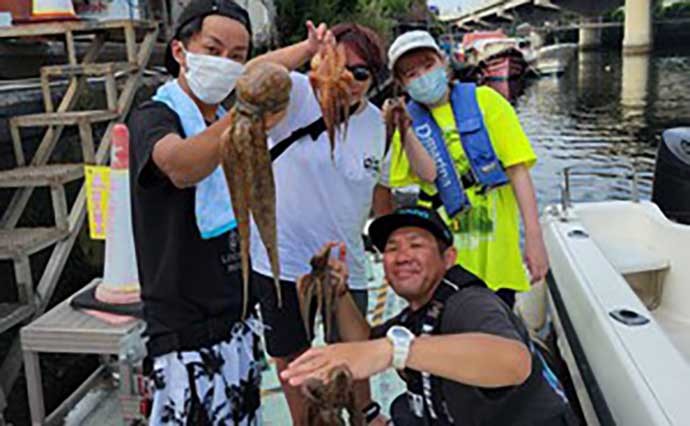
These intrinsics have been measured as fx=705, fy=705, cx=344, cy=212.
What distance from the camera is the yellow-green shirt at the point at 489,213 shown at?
3389 millimetres

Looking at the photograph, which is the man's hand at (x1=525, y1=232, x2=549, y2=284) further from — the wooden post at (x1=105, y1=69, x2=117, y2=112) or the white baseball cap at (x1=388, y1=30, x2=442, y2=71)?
the wooden post at (x1=105, y1=69, x2=117, y2=112)

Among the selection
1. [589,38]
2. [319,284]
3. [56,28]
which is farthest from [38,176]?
[589,38]

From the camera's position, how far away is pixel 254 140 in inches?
64.0

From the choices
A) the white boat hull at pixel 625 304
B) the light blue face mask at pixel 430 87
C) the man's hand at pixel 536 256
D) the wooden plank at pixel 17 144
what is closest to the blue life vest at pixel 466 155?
the light blue face mask at pixel 430 87

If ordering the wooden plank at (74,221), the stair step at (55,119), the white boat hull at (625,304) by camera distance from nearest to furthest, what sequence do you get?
the white boat hull at (625,304), the wooden plank at (74,221), the stair step at (55,119)

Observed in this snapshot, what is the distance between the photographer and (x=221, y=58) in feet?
7.06

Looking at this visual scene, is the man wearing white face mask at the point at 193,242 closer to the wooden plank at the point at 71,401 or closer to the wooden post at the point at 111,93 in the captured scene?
the wooden plank at the point at 71,401

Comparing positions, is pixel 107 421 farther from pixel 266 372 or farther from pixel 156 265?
pixel 156 265

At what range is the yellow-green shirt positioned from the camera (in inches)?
133

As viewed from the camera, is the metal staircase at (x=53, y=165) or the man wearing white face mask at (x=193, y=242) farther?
the metal staircase at (x=53, y=165)

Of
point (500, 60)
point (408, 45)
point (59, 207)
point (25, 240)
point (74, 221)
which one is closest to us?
point (408, 45)

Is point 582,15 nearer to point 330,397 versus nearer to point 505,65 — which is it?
point 505,65

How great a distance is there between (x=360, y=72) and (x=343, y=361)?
1.28 metres

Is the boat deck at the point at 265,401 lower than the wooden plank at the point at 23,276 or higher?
lower
